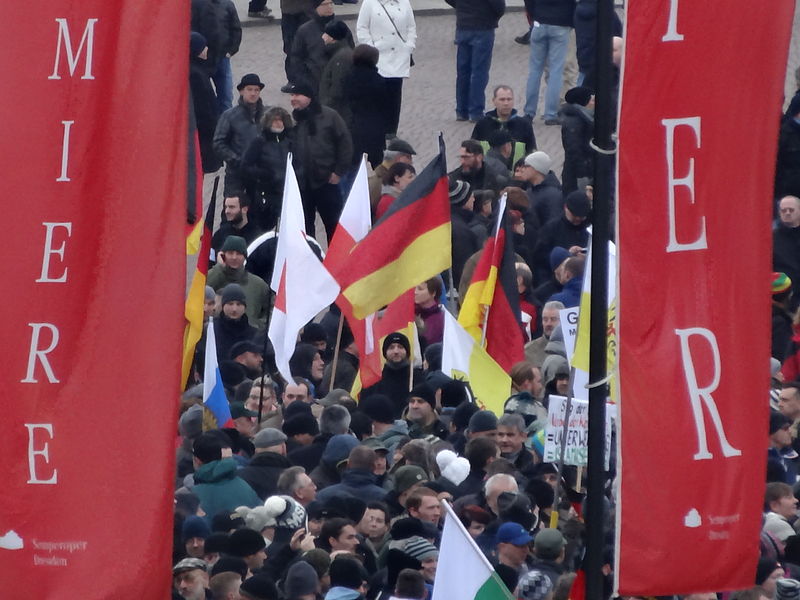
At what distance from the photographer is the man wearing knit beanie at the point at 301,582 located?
10055mm

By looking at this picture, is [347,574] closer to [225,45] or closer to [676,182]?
[676,182]

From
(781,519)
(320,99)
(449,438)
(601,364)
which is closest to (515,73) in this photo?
(320,99)

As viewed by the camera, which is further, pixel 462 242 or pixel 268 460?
pixel 462 242

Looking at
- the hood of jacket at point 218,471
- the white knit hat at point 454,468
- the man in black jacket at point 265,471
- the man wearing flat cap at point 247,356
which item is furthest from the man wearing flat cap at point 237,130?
the hood of jacket at point 218,471

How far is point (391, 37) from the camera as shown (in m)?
21.3

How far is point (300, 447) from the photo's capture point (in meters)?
13.0

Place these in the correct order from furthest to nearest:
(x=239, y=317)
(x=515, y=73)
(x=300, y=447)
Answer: (x=515, y=73), (x=239, y=317), (x=300, y=447)

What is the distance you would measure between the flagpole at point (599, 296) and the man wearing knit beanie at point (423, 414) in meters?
5.92

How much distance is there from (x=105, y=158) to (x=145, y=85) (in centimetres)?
28

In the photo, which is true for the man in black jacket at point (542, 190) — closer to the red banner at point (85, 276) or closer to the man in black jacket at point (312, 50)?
the man in black jacket at point (312, 50)

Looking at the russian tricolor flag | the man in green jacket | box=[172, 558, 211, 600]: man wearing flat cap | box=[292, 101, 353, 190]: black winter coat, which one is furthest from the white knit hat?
box=[292, 101, 353, 190]: black winter coat

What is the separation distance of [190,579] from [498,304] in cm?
468

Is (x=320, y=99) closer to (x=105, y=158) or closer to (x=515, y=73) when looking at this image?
(x=515, y=73)

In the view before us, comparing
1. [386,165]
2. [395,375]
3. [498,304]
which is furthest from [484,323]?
[386,165]
